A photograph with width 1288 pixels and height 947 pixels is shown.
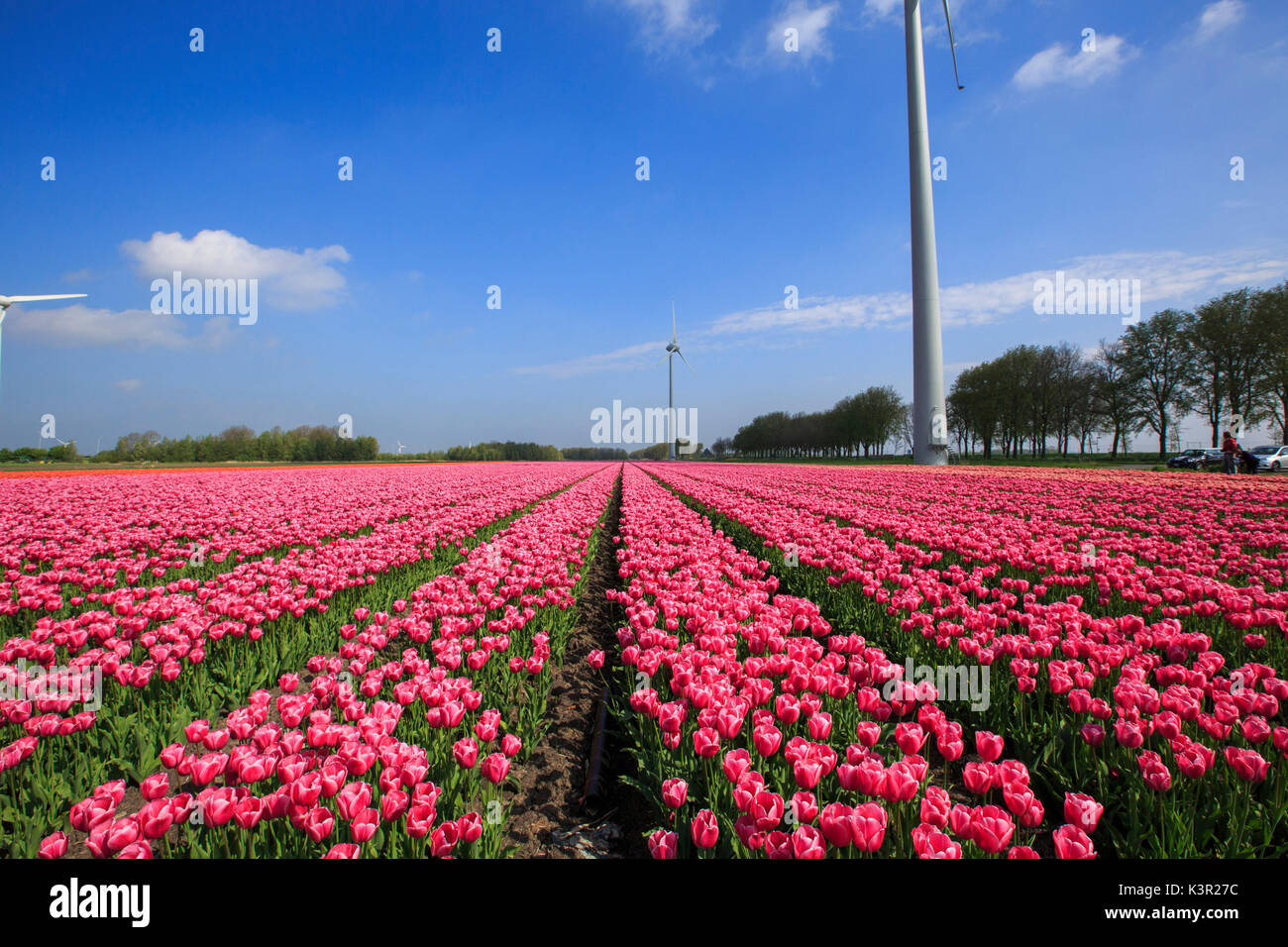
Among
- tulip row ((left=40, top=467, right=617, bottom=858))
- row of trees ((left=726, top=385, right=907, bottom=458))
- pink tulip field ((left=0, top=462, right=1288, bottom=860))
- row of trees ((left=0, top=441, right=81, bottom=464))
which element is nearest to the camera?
tulip row ((left=40, top=467, right=617, bottom=858))

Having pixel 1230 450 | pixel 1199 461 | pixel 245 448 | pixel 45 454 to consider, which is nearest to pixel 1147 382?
pixel 1199 461

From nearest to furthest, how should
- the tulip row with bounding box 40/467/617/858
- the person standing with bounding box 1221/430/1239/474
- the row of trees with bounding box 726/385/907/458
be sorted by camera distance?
1. the tulip row with bounding box 40/467/617/858
2. the person standing with bounding box 1221/430/1239/474
3. the row of trees with bounding box 726/385/907/458

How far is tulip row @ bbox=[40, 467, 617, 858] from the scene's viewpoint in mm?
1965

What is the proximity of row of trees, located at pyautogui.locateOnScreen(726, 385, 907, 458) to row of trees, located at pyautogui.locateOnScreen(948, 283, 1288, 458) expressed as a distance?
14653 millimetres

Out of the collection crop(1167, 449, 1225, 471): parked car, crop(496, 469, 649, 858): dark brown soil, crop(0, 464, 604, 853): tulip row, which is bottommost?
crop(496, 469, 649, 858): dark brown soil

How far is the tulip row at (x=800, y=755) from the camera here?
6.10 ft

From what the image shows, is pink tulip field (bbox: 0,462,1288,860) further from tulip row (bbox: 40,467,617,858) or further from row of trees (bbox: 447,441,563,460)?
row of trees (bbox: 447,441,563,460)

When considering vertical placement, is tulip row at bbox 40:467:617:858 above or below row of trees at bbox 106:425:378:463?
below

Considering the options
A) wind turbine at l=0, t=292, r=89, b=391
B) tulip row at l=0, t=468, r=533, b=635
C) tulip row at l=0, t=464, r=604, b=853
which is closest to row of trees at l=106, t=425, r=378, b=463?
wind turbine at l=0, t=292, r=89, b=391

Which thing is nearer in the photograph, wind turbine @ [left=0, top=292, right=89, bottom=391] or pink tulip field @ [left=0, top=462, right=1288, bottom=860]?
pink tulip field @ [left=0, top=462, right=1288, bottom=860]
